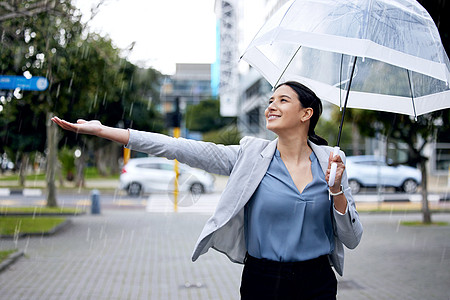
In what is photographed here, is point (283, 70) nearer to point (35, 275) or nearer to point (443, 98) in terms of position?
point (443, 98)

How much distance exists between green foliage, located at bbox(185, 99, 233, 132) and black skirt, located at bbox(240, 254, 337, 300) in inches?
3154

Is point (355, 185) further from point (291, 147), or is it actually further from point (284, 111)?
point (284, 111)

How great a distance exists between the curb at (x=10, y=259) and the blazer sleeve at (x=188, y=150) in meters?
5.98

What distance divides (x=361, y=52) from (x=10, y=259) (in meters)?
7.06

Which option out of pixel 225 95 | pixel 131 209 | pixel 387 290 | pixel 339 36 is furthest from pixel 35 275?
pixel 225 95

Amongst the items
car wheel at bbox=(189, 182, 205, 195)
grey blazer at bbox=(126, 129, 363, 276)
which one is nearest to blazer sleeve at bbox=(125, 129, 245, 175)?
grey blazer at bbox=(126, 129, 363, 276)

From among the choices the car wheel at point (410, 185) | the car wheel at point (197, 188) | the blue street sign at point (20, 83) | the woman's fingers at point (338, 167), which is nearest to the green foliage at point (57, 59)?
the blue street sign at point (20, 83)

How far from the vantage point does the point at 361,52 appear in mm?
2777

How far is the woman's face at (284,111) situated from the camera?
279cm

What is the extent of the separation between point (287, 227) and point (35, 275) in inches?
228

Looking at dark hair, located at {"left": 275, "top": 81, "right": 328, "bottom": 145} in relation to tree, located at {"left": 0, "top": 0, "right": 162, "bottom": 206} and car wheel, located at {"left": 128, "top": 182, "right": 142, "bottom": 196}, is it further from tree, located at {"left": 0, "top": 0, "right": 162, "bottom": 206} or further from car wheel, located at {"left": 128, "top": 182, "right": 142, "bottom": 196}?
car wheel, located at {"left": 128, "top": 182, "right": 142, "bottom": 196}

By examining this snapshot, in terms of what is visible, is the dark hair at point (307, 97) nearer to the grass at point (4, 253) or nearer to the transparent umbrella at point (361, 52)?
the transparent umbrella at point (361, 52)

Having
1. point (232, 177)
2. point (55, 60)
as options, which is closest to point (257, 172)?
point (232, 177)

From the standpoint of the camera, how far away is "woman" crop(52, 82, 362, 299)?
104 inches
